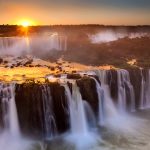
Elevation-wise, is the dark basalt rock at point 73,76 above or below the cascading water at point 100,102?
above

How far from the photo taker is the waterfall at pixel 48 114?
14086 mm

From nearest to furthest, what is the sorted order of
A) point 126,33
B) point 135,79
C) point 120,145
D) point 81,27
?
point 120,145 → point 135,79 → point 81,27 → point 126,33

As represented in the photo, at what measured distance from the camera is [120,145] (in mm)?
13406

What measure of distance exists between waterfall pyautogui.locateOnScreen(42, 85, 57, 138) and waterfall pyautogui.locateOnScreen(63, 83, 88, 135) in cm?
69

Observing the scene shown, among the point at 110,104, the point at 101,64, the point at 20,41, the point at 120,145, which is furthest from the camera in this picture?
the point at 20,41

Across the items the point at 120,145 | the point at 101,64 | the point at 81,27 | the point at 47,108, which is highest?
the point at 81,27

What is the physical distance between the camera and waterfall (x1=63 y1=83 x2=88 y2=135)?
14.5 m

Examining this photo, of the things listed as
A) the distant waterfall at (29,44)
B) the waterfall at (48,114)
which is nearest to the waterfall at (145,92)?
the waterfall at (48,114)

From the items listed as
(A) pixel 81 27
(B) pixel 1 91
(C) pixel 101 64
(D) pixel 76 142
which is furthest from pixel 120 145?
(A) pixel 81 27

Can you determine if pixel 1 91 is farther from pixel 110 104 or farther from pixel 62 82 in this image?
pixel 110 104

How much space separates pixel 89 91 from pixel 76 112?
105 centimetres

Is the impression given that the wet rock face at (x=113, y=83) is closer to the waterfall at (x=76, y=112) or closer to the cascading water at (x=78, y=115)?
the cascading water at (x=78, y=115)

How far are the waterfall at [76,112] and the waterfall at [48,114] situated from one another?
69cm

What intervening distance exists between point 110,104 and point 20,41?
1023 cm
